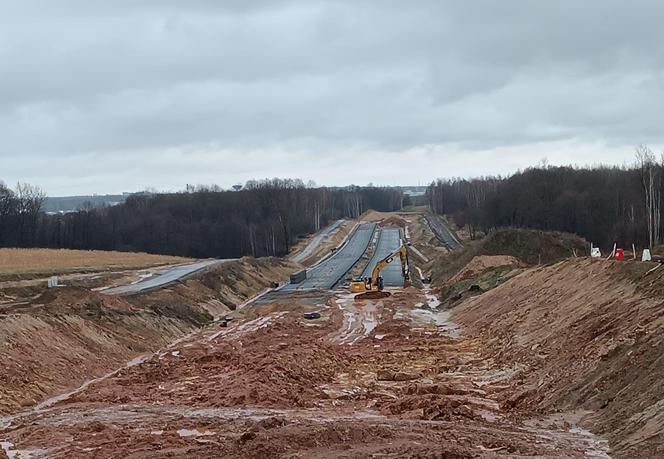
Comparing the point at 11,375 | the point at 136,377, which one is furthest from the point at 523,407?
the point at 11,375

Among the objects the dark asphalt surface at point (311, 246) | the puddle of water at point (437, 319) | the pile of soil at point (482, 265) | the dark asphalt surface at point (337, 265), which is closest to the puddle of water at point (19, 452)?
the puddle of water at point (437, 319)

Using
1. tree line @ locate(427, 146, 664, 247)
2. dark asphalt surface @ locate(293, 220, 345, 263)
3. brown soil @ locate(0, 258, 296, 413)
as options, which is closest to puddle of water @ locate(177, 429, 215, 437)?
brown soil @ locate(0, 258, 296, 413)

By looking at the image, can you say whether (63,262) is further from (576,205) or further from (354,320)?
(576,205)

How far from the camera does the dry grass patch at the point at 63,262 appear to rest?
58031 millimetres

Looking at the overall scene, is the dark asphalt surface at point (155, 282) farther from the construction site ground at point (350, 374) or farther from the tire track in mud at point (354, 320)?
the tire track in mud at point (354, 320)

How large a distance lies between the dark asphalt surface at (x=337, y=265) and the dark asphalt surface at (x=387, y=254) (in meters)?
1.83

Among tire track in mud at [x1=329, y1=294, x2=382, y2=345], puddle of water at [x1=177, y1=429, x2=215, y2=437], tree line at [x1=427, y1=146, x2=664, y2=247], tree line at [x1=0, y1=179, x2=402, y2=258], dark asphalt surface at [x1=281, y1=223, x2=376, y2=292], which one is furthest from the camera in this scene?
tree line at [x1=0, y1=179, x2=402, y2=258]

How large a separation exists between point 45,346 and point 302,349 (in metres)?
9.54

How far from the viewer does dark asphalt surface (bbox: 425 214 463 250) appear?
98.3m

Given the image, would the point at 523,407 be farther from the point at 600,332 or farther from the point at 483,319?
the point at 483,319

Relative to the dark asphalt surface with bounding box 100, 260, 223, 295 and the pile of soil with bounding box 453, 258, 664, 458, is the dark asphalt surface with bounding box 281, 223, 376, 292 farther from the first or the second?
the pile of soil with bounding box 453, 258, 664, 458

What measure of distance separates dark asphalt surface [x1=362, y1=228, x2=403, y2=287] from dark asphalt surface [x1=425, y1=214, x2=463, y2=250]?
5.92 m

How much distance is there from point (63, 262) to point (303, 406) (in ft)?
171

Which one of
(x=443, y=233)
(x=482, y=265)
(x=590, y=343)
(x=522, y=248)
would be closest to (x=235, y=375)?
(x=590, y=343)
